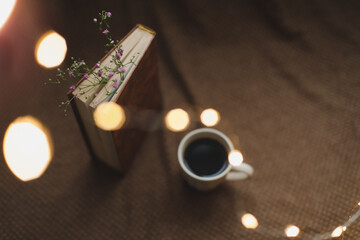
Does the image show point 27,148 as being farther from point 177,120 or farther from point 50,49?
point 177,120

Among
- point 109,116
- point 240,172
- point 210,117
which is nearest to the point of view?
point 109,116

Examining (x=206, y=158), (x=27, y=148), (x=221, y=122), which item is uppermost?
(x=221, y=122)

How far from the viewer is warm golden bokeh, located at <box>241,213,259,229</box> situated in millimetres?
654

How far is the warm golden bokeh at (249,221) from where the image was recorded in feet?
2.15

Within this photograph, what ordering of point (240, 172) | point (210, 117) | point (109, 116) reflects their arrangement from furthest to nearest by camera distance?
1. point (210, 117)
2. point (240, 172)
3. point (109, 116)

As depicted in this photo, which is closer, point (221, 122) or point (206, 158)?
point (206, 158)

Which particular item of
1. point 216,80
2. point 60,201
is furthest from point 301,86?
point 60,201

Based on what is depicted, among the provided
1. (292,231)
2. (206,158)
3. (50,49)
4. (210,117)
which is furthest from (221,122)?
(50,49)

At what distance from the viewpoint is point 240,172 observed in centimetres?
65

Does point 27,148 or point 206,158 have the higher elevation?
point 206,158

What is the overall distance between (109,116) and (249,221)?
12.5 inches

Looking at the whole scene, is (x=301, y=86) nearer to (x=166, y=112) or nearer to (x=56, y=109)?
(x=166, y=112)

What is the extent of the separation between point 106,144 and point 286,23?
460mm

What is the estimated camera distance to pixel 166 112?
2.51ft
